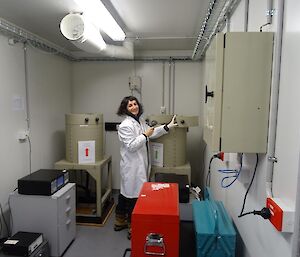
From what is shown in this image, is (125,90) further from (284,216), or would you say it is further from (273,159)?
(284,216)

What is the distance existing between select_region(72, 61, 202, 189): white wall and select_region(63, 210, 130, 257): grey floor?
118 centimetres

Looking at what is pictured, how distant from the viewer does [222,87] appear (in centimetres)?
120

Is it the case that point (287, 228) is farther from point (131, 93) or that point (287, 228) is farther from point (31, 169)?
point (131, 93)

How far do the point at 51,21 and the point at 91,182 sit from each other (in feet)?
7.84

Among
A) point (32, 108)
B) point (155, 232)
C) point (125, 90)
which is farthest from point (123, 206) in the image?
point (125, 90)

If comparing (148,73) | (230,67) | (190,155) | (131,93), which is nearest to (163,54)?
(148,73)

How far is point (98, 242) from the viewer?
2.60 metres

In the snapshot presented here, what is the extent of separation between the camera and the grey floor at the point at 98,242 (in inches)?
94.7

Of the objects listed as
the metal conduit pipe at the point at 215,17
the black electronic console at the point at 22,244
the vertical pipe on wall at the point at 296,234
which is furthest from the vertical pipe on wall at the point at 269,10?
the black electronic console at the point at 22,244

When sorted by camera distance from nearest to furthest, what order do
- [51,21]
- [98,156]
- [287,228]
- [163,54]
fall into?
[287,228], [51,21], [98,156], [163,54]

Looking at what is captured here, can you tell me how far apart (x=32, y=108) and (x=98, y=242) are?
1.69 m

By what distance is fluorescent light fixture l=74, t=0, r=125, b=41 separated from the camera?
70.1 inches

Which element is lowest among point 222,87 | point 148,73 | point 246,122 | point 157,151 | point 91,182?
point 91,182

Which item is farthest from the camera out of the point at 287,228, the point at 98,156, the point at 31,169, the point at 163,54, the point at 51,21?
Answer: the point at 163,54
